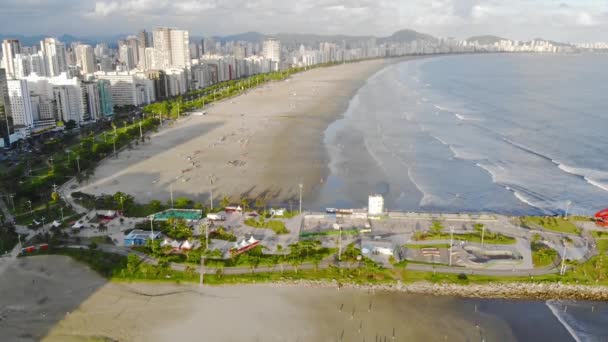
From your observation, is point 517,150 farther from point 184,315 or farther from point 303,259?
point 184,315

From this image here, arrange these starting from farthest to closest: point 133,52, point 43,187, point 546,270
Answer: point 133,52
point 43,187
point 546,270

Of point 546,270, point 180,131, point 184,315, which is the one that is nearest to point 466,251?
point 546,270

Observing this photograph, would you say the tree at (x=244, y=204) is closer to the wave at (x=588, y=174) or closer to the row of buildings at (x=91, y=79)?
the wave at (x=588, y=174)

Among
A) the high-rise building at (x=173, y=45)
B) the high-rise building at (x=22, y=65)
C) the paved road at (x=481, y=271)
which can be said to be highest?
the high-rise building at (x=173, y=45)

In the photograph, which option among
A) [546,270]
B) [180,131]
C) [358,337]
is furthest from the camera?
[180,131]

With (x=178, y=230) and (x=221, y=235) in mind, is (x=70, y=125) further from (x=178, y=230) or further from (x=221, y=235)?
(x=221, y=235)

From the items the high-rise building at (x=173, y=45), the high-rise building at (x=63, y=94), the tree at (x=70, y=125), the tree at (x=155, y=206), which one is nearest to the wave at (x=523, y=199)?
the tree at (x=155, y=206)

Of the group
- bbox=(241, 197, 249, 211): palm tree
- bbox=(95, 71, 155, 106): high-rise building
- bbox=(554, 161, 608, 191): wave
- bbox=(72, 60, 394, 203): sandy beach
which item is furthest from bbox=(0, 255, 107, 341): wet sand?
bbox=(95, 71, 155, 106): high-rise building
